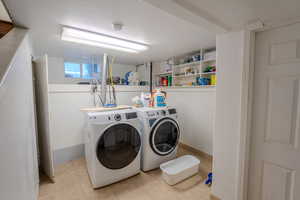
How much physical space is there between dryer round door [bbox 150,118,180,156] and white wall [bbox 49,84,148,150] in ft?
4.42

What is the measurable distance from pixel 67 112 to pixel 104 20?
1747 millimetres

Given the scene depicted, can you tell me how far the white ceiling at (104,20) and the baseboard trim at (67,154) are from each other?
71.0 inches

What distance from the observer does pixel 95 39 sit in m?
1.82

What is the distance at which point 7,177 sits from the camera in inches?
21.8

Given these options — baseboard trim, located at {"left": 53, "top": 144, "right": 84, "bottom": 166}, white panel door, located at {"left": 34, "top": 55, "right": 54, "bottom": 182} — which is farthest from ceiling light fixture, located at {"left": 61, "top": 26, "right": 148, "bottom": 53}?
baseboard trim, located at {"left": 53, "top": 144, "right": 84, "bottom": 166}

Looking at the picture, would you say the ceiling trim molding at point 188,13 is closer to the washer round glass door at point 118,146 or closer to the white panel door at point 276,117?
the white panel door at point 276,117

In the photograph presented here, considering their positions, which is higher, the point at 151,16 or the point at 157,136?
the point at 151,16

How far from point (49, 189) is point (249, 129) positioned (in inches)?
98.3

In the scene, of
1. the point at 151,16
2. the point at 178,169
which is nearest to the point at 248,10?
the point at 151,16

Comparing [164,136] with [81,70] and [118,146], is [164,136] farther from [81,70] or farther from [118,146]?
[81,70]

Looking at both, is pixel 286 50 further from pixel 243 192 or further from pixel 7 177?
pixel 7 177

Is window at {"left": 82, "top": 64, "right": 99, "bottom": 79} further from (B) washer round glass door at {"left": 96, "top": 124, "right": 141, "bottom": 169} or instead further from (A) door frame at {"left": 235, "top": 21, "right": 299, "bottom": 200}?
(A) door frame at {"left": 235, "top": 21, "right": 299, "bottom": 200}

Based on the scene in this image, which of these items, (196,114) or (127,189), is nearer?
(127,189)

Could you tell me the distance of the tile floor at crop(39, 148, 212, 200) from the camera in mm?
1635
